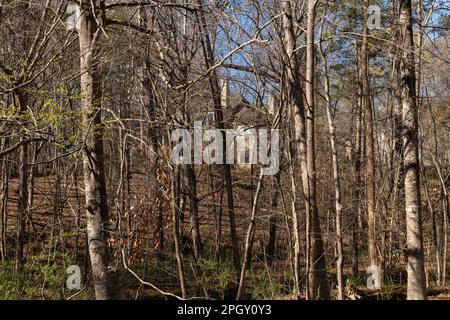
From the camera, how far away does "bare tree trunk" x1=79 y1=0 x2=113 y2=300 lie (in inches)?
267

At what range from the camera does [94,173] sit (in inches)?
275

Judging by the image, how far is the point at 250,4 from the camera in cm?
723

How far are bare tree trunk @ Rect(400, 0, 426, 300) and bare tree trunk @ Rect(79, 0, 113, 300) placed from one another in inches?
171

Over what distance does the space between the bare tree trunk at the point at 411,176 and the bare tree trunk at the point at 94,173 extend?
14.3 ft

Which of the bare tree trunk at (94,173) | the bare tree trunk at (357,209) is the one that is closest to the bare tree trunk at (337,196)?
the bare tree trunk at (94,173)

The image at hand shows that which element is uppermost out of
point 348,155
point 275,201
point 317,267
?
point 348,155

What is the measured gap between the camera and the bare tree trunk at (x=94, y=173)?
22.2 feet

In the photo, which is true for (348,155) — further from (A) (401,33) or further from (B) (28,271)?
(B) (28,271)

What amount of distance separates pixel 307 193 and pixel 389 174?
22.7 ft
